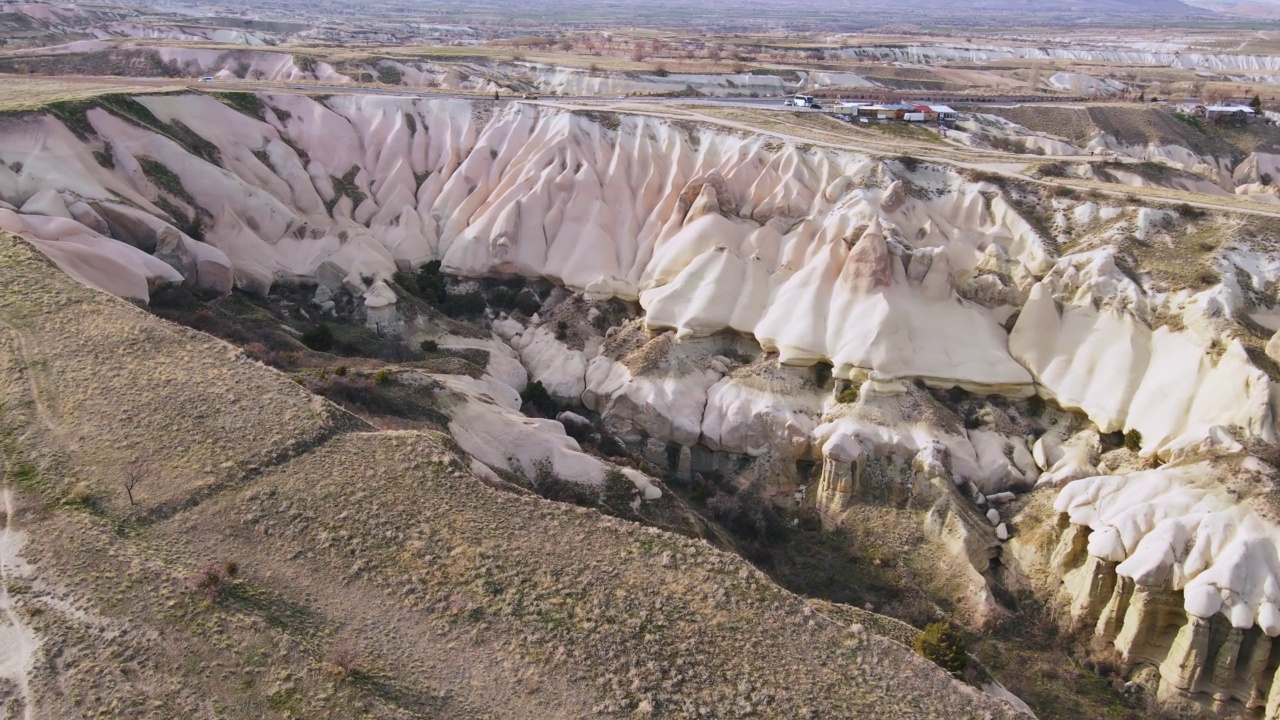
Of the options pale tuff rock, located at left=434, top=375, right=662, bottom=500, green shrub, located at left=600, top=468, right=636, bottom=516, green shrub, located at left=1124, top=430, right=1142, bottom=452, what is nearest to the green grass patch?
pale tuff rock, located at left=434, top=375, right=662, bottom=500

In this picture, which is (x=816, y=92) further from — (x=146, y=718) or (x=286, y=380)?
(x=146, y=718)

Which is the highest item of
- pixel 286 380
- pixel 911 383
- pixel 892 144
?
pixel 892 144

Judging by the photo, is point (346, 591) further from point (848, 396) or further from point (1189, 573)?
point (848, 396)

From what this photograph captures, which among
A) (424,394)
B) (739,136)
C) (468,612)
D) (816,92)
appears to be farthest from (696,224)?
(816,92)

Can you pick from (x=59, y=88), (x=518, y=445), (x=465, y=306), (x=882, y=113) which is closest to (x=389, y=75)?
(x=59, y=88)

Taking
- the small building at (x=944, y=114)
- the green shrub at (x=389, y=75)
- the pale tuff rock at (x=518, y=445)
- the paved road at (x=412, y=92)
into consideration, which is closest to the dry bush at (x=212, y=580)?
the pale tuff rock at (x=518, y=445)

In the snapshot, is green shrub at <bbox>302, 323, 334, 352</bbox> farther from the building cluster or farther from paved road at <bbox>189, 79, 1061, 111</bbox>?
the building cluster

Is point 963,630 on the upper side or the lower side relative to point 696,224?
lower
